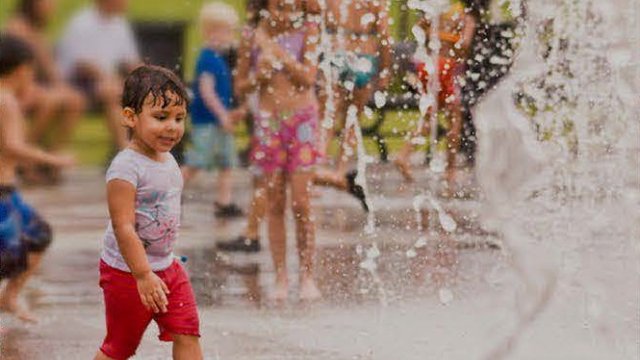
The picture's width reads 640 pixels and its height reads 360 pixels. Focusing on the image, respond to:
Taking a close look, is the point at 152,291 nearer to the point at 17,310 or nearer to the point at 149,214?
the point at 149,214

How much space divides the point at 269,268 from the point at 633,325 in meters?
2.19

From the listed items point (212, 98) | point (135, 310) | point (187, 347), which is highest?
point (212, 98)

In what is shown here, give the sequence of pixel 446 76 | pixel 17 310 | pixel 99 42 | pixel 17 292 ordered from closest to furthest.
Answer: pixel 17 310 < pixel 17 292 < pixel 446 76 < pixel 99 42

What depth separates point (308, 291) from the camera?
735 cm

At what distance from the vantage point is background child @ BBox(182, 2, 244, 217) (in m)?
10.9

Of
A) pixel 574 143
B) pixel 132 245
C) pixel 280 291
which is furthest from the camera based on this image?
pixel 574 143

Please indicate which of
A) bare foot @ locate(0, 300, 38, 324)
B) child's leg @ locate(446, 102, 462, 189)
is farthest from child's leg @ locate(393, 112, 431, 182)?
bare foot @ locate(0, 300, 38, 324)

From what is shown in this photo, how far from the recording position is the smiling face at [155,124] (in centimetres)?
501

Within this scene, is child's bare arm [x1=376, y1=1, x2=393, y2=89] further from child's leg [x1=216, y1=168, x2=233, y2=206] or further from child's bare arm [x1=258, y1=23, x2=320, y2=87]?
child's leg [x1=216, y1=168, x2=233, y2=206]

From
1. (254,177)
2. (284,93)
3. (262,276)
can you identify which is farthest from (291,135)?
(254,177)

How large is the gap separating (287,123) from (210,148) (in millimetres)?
3854

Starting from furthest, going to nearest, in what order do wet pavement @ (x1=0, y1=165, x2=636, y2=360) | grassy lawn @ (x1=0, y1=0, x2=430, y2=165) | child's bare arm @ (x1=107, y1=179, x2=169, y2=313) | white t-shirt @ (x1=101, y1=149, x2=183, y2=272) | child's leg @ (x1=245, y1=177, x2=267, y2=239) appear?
grassy lawn @ (x1=0, y1=0, x2=430, y2=165), child's leg @ (x1=245, y1=177, x2=267, y2=239), wet pavement @ (x1=0, y1=165, x2=636, y2=360), white t-shirt @ (x1=101, y1=149, x2=183, y2=272), child's bare arm @ (x1=107, y1=179, x2=169, y2=313)

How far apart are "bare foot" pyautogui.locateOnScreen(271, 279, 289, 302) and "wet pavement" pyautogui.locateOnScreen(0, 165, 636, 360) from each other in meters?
0.04

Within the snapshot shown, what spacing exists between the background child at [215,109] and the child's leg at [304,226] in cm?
316
